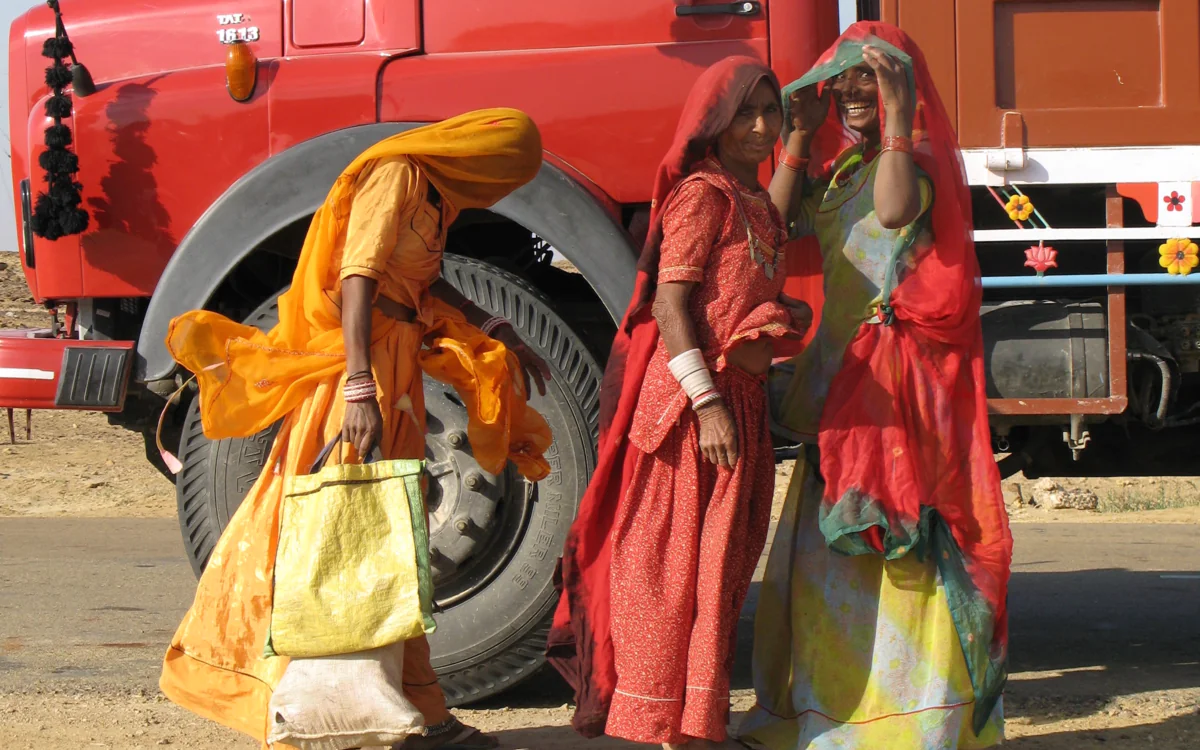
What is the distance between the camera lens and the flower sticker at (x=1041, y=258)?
11.4 feet

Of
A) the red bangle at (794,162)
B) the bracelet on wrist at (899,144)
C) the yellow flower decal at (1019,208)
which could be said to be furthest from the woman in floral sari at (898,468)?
the yellow flower decal at (1019,208)

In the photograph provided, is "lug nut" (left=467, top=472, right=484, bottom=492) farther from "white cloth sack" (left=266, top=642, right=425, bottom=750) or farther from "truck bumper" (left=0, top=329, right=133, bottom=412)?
"truck bumper" (left=0, top=329, right=133, bottom=412)

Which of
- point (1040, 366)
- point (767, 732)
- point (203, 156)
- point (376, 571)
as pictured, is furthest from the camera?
point (203, 156)

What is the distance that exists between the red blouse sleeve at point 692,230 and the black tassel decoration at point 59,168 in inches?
72.3

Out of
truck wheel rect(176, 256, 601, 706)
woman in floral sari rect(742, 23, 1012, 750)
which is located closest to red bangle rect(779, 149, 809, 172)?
woman in floral sari rect(742, 23, 1012, 750)

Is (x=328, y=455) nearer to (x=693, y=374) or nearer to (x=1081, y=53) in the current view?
(x=693, y=374)

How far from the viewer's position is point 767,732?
3.09 metres

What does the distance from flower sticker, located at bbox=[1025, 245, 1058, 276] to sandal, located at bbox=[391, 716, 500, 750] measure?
A: 6.05 feet

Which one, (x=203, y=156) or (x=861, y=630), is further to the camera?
(x=203, y=156)

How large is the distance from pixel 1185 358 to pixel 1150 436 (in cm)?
58

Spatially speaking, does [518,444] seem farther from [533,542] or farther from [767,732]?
[767,732]

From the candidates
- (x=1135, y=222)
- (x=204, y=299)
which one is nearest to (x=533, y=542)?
(x=204, y=299)

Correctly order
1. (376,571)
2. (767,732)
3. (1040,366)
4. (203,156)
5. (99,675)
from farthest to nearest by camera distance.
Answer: (99,675) → (203,156) → (1040,366) → (767,732) → (376,571)

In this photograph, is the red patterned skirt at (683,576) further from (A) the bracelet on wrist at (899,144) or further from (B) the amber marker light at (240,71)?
(B) the amber marker light at (240,71)
